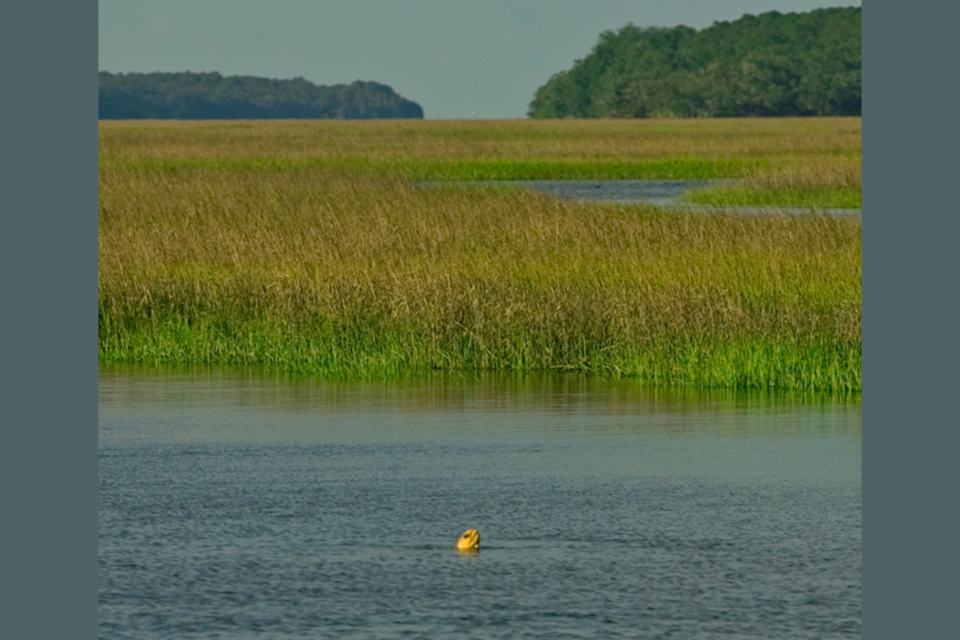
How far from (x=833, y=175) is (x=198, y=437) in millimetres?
28945

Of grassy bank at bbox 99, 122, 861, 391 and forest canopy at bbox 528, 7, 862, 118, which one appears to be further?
forest canopy at bbox 528, 7, 862, 118

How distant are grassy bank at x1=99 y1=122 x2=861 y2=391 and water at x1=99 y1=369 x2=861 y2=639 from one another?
3.11ft

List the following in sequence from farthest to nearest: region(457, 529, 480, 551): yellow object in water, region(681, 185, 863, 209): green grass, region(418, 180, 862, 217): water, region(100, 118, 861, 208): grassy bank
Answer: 1. region(100, 118, 861, 208): grassy bank
2. region(418, 180, 862, 217): water
3. region(681, 185, 863, 209): green grass
4. region(457, 529, 480, 551): yellow object in water

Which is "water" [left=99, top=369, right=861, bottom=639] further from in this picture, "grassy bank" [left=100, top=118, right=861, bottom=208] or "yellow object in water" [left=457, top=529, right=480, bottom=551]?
"grassy bank" [left=100, top=118, right=861, bottom=208]

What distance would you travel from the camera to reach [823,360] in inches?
666

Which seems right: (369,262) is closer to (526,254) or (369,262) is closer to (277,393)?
(526,254)

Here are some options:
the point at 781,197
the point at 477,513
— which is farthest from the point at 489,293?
the point at 781,197

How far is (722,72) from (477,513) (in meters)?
136

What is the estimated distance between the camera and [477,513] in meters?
11.7

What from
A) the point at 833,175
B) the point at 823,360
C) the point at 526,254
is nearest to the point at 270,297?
the point at 526,254

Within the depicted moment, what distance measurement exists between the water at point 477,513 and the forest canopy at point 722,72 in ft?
415

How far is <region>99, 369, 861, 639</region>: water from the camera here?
31.5ft

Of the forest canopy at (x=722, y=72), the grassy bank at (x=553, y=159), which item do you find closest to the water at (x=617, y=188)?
the grassy bank at (x=553, y=159)

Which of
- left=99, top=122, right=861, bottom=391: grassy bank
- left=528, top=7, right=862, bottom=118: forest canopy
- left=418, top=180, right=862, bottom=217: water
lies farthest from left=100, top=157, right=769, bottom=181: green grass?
left=528, top=7, right=862, bottom=118: forest canopy
